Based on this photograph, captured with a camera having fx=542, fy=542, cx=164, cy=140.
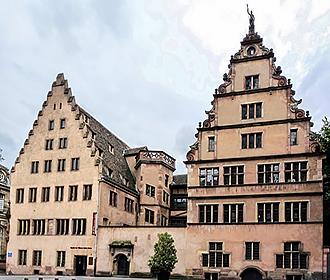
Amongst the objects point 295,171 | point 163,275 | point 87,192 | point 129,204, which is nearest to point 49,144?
point 87,192

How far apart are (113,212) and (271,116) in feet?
62.6

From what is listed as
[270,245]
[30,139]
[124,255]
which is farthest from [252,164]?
[30,139]

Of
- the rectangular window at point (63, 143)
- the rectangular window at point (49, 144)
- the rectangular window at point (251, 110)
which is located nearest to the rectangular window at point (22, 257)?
the rectangular window at point (49, 144)

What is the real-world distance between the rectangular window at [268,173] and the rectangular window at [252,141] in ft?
6.23

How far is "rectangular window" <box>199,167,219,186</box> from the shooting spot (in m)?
48.8

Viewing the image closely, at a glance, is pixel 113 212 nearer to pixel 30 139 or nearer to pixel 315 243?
pixel 30 139

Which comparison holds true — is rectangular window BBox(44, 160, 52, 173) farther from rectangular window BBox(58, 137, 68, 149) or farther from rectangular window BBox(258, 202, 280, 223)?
rectangular window BBox(258, 202, 280, 223)

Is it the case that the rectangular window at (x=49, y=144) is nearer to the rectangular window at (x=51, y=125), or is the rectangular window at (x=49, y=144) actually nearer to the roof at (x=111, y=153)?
the rectangular window at (x=51, y=125)

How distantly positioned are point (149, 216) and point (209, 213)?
1459cm

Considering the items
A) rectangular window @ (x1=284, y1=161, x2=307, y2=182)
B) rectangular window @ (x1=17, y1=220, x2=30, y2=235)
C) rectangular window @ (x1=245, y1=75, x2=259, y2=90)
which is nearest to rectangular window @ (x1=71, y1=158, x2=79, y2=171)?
rectangular window @ (x1=17, y1=220, x2=30, y2=235)

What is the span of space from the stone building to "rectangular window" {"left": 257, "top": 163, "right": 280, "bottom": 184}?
0.09 meters

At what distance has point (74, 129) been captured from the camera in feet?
186

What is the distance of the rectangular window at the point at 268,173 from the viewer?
152 ft

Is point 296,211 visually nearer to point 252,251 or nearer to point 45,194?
point 252,251
